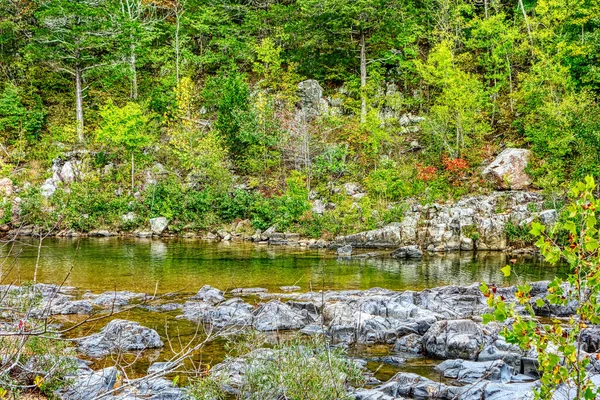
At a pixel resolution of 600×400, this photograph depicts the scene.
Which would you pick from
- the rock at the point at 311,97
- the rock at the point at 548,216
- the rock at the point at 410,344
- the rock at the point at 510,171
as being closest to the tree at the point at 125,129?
the rock at the point at 311,97

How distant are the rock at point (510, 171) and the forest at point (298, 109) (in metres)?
0.51

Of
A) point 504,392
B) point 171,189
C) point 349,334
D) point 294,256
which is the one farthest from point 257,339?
point 171,189

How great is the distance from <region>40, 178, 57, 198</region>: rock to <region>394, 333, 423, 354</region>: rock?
2804 cm

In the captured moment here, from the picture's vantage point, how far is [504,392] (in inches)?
272

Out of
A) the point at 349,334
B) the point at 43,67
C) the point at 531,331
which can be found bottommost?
the point at 349,334

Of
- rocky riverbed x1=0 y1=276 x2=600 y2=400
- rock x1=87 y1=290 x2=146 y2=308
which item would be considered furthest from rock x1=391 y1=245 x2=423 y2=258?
rock x1=87 y1=290 x2=146 y2=308

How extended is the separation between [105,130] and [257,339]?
28.2m

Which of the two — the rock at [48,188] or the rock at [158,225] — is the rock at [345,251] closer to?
the rock at [158,225]

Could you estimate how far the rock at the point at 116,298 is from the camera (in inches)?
501

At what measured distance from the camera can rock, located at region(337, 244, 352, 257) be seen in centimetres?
2323

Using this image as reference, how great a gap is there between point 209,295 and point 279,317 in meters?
3.26

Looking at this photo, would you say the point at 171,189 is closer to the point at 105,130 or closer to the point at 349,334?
the point at 105,130

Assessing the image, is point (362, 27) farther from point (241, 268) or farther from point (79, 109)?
point (241, 268)

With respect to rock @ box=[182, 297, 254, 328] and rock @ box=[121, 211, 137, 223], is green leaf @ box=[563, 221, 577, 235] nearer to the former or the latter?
rock @ box=[182, 297, 254, 328]
